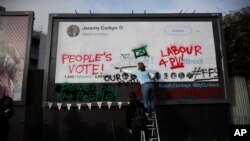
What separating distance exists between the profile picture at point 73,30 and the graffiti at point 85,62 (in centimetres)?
87

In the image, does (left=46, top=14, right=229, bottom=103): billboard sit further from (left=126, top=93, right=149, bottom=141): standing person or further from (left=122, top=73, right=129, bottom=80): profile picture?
(left=126, top=93, right=149, bottom=141): standing person

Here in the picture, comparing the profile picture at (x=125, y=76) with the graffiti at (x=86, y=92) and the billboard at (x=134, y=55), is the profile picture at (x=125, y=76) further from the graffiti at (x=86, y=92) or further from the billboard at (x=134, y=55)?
the graffiti at (x=86, y=92)

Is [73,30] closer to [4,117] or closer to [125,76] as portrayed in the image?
[125,76]

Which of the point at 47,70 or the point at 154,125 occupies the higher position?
the point at 47,70

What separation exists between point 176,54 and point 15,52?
6.41m

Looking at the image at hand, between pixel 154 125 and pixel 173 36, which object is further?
pixel 173 36

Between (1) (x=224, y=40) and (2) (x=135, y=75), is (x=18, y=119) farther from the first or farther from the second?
(1) (x=224, y=40)

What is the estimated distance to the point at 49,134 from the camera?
37.0 feet

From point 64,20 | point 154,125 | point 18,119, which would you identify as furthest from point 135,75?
point 18,119

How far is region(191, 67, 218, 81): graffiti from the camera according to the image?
38.9ft

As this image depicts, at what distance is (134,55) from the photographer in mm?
11867

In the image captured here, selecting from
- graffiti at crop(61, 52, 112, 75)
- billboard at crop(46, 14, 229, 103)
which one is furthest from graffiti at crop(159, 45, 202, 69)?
graffiti at crop(61, 52, 112, 75)

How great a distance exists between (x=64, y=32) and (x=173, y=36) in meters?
4.42

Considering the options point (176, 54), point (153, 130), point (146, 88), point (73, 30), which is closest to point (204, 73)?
point (176, 54)
